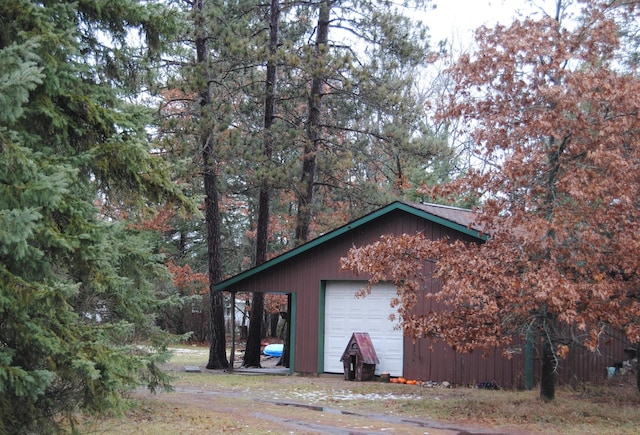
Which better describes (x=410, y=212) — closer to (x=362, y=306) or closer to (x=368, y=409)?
(x=362, y=306)

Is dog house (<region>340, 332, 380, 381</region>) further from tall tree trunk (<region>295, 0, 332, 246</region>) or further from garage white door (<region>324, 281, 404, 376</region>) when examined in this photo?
tall tree trunk (<region>295, 0, 332, 246</region>)

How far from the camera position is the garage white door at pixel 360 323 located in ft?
57.1

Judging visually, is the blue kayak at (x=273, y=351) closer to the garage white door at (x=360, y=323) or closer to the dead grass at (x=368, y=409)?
the garage white door at (x=360, y=323)

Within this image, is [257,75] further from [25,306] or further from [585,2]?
[25,306]

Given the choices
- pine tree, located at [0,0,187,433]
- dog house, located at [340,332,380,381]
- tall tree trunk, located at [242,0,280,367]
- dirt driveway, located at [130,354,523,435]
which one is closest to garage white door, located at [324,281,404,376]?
dog house, located at [340,332,380,381]

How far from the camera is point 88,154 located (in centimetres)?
704

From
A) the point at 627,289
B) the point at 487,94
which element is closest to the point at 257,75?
the point at 487,94

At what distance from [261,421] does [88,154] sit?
5360 millimetres

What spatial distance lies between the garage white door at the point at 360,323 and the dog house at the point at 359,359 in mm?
315

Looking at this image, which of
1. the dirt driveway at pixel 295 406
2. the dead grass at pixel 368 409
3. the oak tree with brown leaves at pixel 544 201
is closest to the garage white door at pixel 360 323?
the dirt driveway at pixel 295 406

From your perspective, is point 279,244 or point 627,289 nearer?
point 627,289

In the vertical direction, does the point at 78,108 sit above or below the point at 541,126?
below

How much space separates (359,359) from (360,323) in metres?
1.15

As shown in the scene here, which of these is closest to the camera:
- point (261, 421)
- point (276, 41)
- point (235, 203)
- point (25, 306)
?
point (25, 306)
